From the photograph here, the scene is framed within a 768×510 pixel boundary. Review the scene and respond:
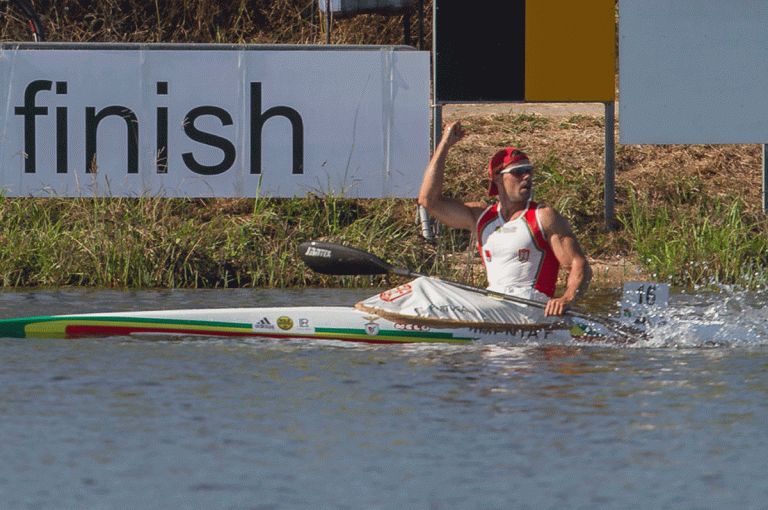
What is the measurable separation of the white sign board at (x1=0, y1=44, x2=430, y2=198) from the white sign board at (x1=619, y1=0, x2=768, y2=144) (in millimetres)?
2075

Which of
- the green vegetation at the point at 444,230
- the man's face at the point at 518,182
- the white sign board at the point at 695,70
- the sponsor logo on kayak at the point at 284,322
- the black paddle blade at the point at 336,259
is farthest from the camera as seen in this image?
the white sign board at the point at 695,70

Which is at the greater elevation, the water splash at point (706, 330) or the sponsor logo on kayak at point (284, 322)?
the sponsor logo on kayak at point (284, 322)

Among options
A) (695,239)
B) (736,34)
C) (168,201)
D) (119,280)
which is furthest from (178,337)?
(736,34)

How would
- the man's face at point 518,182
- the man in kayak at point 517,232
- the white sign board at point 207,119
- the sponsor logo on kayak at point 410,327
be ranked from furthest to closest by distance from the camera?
1. the white sign board at point 207,119
2. the sponsor logo on kayak at point 410,327
3. the man's face at point 518,182
4. the man in kayak at point 517,232

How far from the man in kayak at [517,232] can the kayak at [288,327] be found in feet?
0.90

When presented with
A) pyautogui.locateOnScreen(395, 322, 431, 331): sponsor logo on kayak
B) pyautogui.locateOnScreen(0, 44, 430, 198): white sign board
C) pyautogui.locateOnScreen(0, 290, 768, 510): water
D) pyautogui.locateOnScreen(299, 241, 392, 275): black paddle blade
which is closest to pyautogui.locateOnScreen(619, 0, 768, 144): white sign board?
pyautogui.locateOnScreen(0, 44, 430, 198): white sign board

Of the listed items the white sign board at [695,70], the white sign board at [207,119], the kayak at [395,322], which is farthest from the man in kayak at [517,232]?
the white sign board at [695,70]

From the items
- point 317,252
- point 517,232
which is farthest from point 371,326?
point 517,232

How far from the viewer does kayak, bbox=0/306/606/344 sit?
338 inches

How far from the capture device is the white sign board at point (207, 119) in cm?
1327

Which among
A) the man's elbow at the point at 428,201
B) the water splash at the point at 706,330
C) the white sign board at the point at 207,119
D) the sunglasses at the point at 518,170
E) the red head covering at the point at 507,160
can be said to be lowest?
the water splash at the point at 706,330

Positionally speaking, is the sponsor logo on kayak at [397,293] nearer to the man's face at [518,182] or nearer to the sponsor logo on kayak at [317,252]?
the sponsor logo on kayak at [317,252]

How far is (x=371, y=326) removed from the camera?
8719 mm

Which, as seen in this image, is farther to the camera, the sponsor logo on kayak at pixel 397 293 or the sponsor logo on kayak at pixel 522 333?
the sponsor logo on kayak at pixel 397 293
